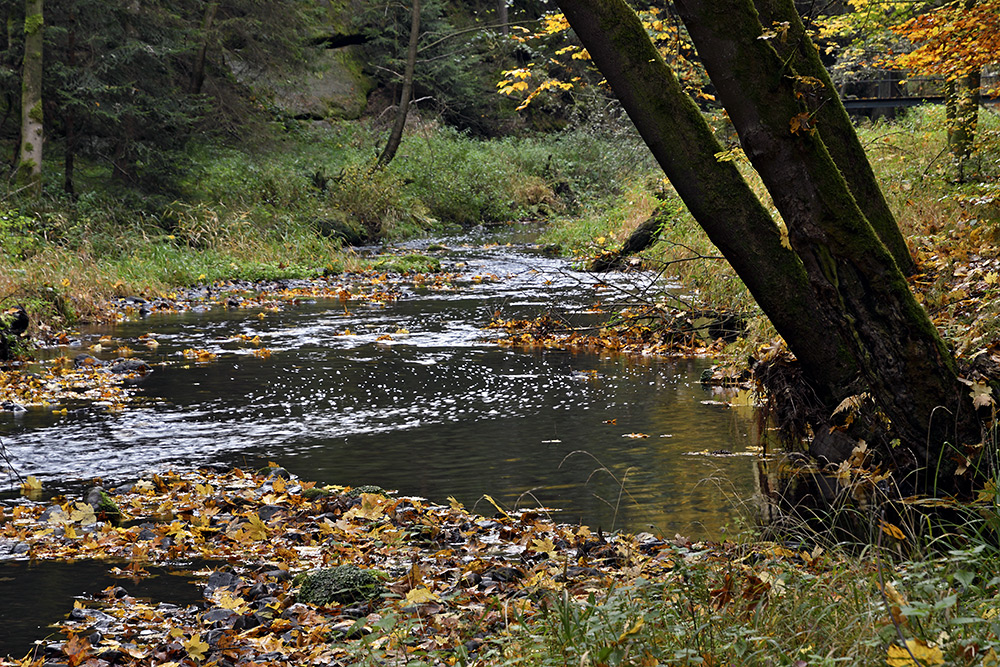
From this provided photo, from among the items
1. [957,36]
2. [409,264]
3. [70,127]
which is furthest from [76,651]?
[70,127]

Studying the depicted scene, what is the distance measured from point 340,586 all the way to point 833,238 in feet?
9.53

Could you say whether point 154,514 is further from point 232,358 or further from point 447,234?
point 447,234

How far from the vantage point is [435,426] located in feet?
25.3

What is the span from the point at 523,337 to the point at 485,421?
Result: 4.14 meters

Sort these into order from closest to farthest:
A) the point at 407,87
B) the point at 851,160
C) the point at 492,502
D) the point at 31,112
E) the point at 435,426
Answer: the point at 492,502 < the point at 851,160 < the point at 435,426 < the point at 31,112 < the point at 407,87

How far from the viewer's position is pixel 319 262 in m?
20.1

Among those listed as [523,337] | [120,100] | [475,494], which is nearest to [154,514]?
[475,494]

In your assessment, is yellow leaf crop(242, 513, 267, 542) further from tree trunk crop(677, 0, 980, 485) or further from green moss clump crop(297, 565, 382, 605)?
tree trunk crop(677, 0, 980, 485)

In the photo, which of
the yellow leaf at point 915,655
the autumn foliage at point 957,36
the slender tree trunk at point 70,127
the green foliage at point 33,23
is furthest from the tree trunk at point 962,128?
the slender tree trunk at point 70,127

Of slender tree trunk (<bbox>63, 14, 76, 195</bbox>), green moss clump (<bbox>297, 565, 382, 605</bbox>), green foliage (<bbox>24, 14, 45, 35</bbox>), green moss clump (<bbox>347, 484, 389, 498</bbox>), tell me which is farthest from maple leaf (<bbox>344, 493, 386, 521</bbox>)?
slender tree trunk (<bbox>63, 14, 76, 195</bbox>)

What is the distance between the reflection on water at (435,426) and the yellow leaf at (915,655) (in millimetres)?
2408

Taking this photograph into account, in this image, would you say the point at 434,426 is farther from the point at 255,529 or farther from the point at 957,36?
the point at 957,36

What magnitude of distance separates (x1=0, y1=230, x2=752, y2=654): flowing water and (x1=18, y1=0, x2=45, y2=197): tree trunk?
745cm

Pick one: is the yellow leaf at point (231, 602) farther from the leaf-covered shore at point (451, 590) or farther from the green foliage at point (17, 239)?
the green foliage at point (17, 239)
